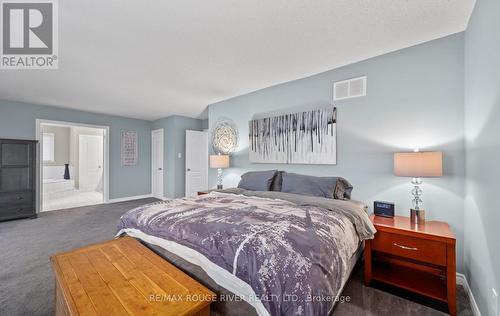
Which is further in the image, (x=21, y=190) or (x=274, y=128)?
(x=21, y=190)

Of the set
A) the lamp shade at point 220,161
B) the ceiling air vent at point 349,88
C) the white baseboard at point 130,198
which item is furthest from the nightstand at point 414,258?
the white baseboard at point 130,198

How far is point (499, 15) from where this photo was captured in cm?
120

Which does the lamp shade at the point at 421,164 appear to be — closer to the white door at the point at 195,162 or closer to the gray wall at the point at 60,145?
the white door at the point at 195,162

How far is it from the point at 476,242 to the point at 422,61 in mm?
1762

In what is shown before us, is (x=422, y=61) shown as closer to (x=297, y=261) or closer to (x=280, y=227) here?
(x=280, y=227)

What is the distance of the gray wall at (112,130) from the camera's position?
4293 millimetres

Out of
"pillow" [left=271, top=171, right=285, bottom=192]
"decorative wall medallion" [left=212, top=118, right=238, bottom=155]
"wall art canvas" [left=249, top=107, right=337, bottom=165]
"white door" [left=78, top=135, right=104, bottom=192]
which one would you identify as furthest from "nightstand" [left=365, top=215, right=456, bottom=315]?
"white door" [left=78, top=135, right=104, bottom=192]

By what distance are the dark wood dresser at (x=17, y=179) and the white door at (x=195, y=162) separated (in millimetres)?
2941

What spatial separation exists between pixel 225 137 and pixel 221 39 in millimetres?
2233

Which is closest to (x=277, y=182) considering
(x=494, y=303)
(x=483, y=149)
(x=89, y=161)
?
(x=483, y=149)

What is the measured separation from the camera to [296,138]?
10.3 ft

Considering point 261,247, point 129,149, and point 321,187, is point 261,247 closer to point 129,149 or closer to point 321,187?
point 321,187

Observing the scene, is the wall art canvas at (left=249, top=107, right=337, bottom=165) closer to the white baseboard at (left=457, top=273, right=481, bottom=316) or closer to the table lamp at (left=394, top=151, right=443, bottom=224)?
the table lamp at (left=394, top=151, right=443, bottom=224)

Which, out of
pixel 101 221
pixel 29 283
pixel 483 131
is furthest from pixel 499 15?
pixel 101 221
